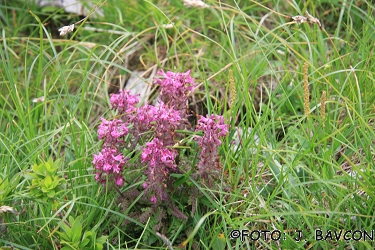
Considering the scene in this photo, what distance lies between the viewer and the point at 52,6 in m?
4.16

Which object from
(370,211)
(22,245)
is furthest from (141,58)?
(370,211)

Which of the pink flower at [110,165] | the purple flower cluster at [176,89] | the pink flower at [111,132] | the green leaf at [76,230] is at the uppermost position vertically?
the purple flower cluster at [176,89]

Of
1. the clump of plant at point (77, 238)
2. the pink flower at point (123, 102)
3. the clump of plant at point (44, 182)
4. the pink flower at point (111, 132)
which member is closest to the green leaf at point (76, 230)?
the clump of plant at point (77, 238)

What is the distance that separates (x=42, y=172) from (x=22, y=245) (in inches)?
13.4

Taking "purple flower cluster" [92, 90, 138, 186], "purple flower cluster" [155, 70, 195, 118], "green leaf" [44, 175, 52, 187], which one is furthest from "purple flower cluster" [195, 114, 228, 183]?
"green leaf" [44, 175, 52, 187]

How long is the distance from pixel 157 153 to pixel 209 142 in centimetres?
22

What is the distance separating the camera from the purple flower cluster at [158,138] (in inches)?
87.1

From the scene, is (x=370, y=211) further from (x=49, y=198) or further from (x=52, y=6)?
(x=52, y=6)

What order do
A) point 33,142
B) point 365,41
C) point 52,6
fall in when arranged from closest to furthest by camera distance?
point 33,142
point 365,41
point 52,6

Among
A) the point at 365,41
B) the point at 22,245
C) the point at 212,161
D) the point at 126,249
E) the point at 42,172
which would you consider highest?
the point at 365,41

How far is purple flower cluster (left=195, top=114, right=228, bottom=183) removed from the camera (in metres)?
2.21

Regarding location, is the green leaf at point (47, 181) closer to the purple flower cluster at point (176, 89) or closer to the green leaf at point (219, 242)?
the purple flower cluster at point (176, 89)

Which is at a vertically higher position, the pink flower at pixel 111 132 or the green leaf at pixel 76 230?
the pink flower at pixel 111 132

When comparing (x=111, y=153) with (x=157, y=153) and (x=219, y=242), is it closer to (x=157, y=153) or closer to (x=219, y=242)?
(x=157, y=153)
